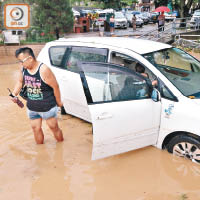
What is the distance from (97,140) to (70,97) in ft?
5.35

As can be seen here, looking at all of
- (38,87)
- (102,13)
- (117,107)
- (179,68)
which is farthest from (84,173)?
(102,13)

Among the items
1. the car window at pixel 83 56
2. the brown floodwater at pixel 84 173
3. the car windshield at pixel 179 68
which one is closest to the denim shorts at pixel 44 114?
the brown floodwater at pixel 84 173

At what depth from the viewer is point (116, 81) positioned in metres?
3.62

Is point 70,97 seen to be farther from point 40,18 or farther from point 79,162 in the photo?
point 40,18

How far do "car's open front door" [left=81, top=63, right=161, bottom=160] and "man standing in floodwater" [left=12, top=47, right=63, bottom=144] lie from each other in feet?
1.68

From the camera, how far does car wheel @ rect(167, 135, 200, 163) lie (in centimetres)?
352

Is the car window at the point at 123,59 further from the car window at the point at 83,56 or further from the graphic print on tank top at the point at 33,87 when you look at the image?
the graphic print on tank top at the point at 33,87

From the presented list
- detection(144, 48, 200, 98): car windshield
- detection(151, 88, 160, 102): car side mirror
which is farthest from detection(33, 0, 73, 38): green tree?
detection(151, 88, 160, 102): car side mirror

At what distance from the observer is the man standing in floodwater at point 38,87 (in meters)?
3.58

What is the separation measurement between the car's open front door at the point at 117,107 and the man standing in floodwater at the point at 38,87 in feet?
1.68

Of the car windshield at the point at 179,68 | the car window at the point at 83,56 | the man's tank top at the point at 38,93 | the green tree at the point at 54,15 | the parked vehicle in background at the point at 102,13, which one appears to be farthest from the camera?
the parked vehicle in background at the point at 102,13

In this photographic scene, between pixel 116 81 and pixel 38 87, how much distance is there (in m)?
1.07

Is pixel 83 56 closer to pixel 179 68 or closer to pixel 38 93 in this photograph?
pixel 38 93

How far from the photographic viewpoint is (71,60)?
4895 millimetres
